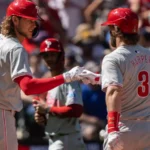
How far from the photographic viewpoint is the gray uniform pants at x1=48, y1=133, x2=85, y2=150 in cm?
653

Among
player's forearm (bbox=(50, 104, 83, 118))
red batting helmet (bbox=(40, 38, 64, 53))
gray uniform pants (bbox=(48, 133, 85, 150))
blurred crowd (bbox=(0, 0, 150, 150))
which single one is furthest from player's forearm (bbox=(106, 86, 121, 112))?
blurred crowd (bbox=(0, 0, 150, 150))

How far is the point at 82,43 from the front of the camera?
34.4ft

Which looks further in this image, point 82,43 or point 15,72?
point 82,43

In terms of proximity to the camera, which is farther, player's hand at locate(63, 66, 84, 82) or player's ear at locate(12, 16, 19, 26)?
player's ear at locate(12, 16, 19, 26)

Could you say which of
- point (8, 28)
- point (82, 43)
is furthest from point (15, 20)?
point (82, 43)

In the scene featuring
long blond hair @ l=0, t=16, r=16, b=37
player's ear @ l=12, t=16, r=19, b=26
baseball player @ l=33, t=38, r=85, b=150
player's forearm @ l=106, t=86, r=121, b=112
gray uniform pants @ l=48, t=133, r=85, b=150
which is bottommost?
gray uniform pants @ l=48, t=133, r=85, b=150

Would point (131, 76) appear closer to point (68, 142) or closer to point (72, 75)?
point (72, 75)

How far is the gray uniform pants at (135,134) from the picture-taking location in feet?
17.5

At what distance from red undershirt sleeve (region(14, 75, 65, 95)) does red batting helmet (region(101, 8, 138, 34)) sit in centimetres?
70

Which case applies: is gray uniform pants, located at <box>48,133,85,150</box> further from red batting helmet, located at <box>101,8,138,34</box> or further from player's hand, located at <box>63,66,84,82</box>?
red batting helmet, located at <box>101,8,138,34</box>

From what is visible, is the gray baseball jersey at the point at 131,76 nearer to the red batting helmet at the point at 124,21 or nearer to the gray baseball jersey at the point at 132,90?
the gray baseball jersey at the point at 132,90

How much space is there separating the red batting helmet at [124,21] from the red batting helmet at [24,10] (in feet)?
2.30

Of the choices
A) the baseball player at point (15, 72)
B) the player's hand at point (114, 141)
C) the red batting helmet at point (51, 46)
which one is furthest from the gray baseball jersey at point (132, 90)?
the red batting helmet at point (51, 46)

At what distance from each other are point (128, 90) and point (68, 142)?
1.38 meters
